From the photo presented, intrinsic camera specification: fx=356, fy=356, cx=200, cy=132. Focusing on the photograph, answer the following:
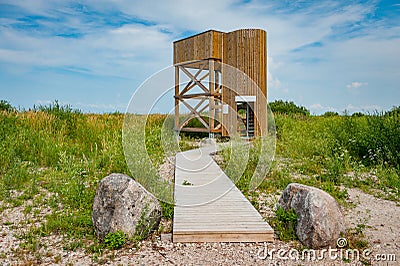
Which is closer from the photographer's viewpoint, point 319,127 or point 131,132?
point 131,132

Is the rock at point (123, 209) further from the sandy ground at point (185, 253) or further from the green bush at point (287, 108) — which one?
the green bush at point (287, 108)

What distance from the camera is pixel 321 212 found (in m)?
4.17

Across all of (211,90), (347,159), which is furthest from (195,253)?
(211,90)

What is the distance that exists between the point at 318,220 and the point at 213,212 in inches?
56.8

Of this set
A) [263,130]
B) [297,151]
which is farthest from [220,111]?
[297,151]

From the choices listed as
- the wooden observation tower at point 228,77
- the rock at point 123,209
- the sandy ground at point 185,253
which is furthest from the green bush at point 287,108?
the rock at point 123,209

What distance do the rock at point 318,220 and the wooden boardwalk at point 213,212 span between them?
0.40m

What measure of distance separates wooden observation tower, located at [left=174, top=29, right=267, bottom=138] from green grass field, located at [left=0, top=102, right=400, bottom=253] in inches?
64.3

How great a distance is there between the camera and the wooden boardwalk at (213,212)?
431cm

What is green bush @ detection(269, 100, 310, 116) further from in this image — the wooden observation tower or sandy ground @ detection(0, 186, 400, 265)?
sandy ground @ detection(0, 186, 400, 265)

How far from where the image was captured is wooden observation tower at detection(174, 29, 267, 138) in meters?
12.1

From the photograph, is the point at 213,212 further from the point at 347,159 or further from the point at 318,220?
the point at 347,159

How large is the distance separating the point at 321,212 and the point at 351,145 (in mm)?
6224

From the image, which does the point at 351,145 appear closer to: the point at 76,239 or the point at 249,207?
the point at 249,207
